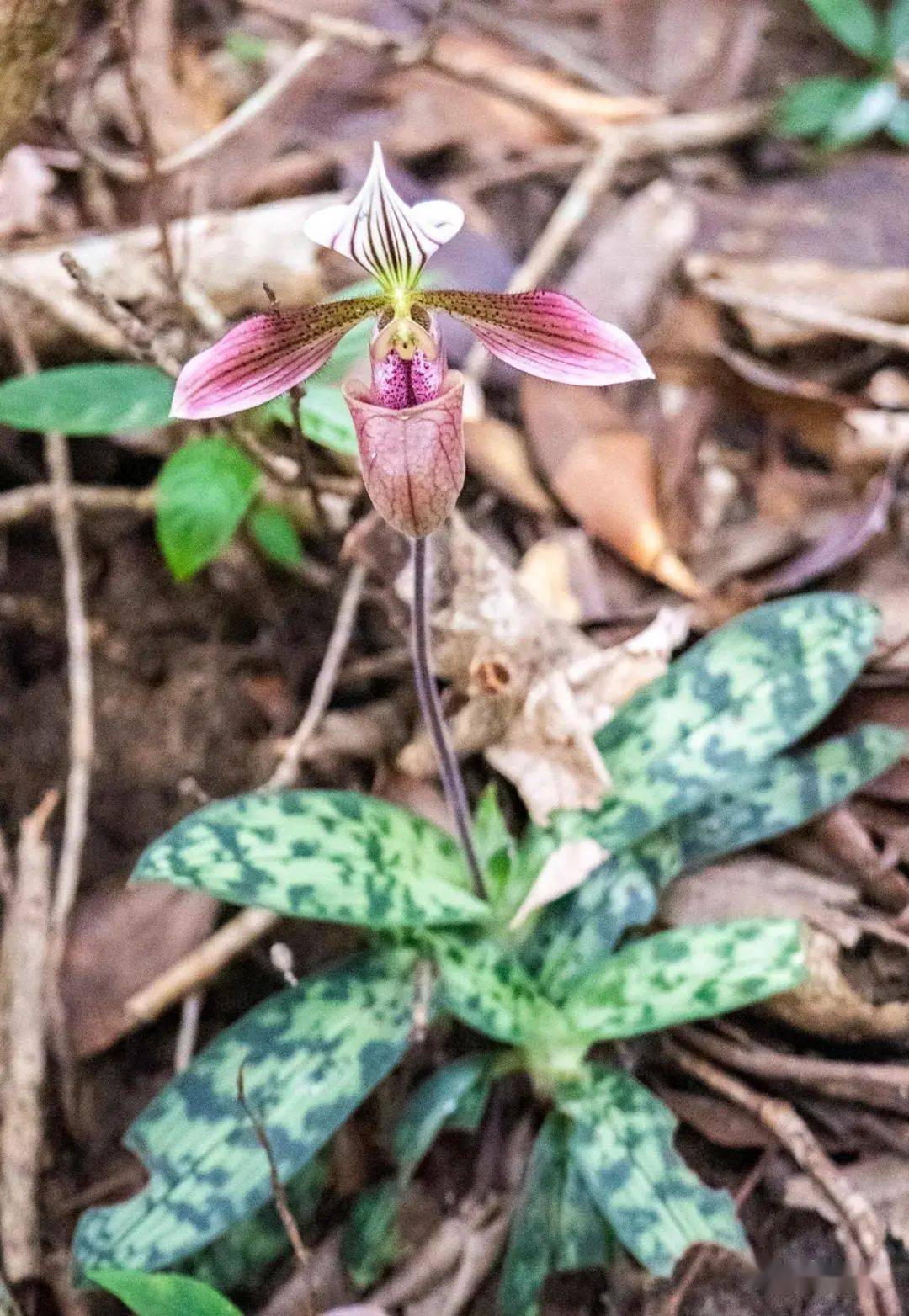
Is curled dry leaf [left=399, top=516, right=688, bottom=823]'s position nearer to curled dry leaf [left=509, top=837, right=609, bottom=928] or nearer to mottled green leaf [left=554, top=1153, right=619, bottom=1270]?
curled dry leaf [left=509, top=837, right=609, bottom=928]

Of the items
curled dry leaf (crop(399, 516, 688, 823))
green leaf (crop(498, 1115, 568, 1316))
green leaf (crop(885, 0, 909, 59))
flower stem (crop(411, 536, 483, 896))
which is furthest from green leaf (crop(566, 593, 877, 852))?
green leaf (crop(885, 0, 909, 59))

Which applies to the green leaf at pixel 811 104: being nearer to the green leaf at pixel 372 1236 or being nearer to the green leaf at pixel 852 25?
the green leaf at pixel 852 25

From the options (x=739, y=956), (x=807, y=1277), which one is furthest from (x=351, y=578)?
(x=807, y=1277)

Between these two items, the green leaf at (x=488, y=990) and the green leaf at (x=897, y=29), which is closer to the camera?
the green leaf at (x=488, y=990)

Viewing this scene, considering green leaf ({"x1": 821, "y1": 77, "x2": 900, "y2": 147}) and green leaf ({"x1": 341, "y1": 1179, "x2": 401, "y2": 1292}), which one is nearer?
green leaf ({"x1": 341, "y1": 1179, "x2": 401, "y2": 1292})

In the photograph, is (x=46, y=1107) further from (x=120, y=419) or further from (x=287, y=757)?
(x=120, y=419)

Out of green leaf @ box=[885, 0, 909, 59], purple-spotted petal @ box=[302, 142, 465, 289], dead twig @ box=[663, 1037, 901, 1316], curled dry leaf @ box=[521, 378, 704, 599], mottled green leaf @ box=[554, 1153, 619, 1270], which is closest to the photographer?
purple-spotted petal @ box=[302, 142, 465, 289]

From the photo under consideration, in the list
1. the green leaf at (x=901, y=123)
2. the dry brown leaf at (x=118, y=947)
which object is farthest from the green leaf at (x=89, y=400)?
the green leaf at (x=901, y=123)

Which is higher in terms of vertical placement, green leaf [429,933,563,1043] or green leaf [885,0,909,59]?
green leaf [885,0,909,59]
